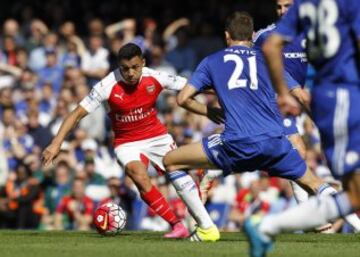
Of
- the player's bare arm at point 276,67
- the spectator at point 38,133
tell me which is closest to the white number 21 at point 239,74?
the player's bare arm at point 276,67

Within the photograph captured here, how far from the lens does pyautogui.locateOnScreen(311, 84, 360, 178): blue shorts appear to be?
28.6 feet

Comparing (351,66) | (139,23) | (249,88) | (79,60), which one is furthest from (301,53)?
(139,23)

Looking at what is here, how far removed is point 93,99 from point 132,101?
0.52m

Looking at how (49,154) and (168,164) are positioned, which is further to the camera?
(49,154)

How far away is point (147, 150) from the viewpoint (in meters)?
14.0

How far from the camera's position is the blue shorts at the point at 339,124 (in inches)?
344

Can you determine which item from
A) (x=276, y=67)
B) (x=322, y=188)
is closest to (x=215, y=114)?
(x=322, y=188)

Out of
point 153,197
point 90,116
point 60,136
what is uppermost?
point 60,136

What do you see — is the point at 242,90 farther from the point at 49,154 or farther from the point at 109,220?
the point at 109,220

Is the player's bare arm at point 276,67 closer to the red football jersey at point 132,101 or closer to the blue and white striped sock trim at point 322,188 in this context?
the blue and white striped sock trim at point 322,188

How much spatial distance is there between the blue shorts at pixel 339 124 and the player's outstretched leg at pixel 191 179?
9.81 ft

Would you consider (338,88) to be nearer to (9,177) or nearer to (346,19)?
(346,19)

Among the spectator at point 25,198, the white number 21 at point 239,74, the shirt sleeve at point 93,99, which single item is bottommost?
the spectator at point 25,198

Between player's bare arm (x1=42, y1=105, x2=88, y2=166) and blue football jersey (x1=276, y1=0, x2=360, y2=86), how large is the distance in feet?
14.1
